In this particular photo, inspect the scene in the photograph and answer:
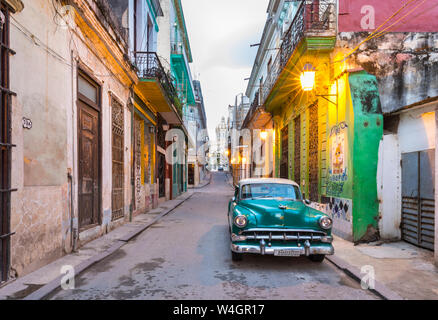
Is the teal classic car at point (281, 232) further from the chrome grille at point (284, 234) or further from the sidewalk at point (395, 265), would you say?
the sidewalk at point (395, 265)

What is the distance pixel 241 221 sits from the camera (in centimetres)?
566

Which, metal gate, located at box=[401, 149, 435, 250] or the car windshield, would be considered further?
the car windshield

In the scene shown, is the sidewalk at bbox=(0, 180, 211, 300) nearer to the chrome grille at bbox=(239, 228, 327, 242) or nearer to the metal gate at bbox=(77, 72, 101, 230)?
the metal gate at bbox=(77, 72, 101, 230)

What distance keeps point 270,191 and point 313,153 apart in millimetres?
A: 4593

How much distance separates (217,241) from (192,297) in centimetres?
385

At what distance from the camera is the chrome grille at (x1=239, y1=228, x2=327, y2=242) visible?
5.60m

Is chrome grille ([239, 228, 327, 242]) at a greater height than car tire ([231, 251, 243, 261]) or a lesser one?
greater

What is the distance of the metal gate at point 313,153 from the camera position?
35.9 ft

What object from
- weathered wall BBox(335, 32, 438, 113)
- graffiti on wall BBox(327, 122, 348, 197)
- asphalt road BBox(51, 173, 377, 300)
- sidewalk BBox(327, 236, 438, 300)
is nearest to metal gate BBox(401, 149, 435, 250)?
sidewalk BBox(327, 236, 438, 300)

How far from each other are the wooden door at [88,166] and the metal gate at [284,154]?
30.7ft

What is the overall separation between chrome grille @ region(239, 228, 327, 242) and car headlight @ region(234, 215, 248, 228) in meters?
0.11

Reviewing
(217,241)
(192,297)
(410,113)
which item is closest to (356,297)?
(192,297)

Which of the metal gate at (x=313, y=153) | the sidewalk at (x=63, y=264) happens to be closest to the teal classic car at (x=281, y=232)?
the sidewalk at (x=63, y=264)

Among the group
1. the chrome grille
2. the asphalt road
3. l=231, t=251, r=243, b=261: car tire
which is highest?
the chrome grille
